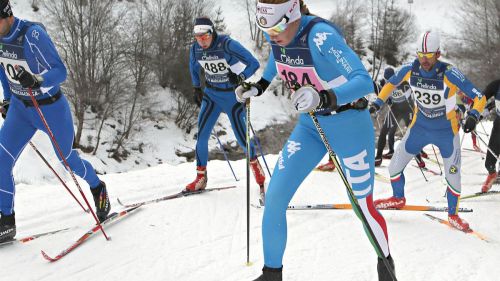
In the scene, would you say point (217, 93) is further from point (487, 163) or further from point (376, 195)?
point (487, 163)

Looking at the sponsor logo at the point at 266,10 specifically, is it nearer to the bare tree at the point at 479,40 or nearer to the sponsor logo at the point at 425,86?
the sponsor logo at the point at 425,86

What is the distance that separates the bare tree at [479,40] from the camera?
1166 inches

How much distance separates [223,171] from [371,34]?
32148 millimetres

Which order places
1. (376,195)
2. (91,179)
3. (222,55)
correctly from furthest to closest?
1. (376,195)
2. (222,55)
3. (91,179)

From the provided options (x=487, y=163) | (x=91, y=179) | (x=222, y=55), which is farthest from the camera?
(x=487, y=163)

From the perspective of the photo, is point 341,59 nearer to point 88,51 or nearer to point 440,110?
point 440,110

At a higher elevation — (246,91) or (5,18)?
(5,18)

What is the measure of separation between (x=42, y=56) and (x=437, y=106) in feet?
13.6

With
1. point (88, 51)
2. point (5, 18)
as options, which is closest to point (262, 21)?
point (5, 18)

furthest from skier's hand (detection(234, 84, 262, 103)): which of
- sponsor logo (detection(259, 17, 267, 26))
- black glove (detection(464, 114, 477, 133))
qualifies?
black glove (detection(464, 114, 477, 133))

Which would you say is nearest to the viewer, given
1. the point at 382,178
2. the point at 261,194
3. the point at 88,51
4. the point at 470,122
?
the point at 470,122

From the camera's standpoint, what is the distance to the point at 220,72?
575 centimetres

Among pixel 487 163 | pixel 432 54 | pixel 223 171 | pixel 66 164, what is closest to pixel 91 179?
pixel 66 164

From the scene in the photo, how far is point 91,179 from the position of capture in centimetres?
478
